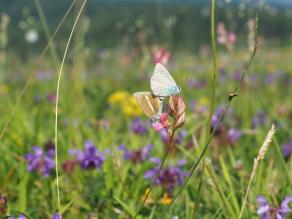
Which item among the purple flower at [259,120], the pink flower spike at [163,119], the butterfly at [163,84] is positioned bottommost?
the purple flower at [259,120]

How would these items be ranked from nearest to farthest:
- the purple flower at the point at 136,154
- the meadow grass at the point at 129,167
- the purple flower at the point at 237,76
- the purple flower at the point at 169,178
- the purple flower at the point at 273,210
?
1. the purple flower at the point at 273,210
2. the meadow grass at the point at 129,167
3. the purple flower at the point at 169,178
4. the purple flower at the point at 136,154
5. the purple flower at the point at 237,76

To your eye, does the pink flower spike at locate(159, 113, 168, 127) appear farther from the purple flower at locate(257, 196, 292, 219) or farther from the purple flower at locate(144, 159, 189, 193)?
the purple flower at locate(144, 159, 189, 193)

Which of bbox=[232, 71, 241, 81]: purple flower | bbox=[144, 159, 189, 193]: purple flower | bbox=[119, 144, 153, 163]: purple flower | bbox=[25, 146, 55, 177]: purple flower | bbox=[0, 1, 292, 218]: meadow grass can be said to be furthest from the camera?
bbox=[232, 71, 241, 81]: purple flower

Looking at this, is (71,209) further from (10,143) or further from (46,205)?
(10,143)

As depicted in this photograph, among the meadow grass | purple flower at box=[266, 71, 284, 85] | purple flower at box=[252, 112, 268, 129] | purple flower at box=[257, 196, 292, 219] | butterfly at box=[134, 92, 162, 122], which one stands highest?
butterfly at box=[134, 92, 162, 122]

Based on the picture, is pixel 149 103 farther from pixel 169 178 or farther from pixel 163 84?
pixel 169 178

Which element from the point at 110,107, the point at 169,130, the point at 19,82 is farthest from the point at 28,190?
the point at 19,82

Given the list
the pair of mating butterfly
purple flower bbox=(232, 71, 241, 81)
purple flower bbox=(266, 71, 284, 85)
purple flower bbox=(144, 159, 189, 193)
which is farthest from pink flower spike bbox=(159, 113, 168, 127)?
purple flower bbox=(266, 71, 284, 85)

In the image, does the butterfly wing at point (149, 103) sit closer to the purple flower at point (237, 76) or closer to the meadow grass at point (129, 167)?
the meadow grass at point (129, 167)

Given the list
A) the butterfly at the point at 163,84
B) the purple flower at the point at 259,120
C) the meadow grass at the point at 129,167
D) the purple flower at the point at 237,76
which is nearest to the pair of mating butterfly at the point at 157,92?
the butterfly at the point at 163,84
